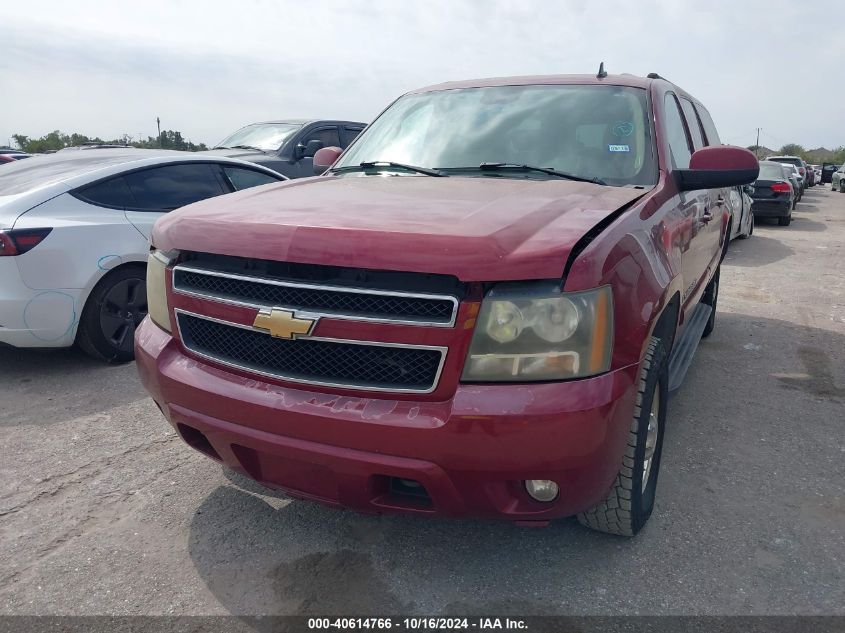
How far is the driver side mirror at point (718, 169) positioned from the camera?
298 centimetres

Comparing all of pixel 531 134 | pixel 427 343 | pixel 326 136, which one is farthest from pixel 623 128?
pixel 326 136

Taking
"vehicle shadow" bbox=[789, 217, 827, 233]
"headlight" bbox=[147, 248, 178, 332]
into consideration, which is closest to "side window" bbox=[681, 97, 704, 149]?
A: "headlight" bbox=[147, 248, 178, 332]

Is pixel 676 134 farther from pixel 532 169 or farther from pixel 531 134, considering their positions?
pixel 532 169

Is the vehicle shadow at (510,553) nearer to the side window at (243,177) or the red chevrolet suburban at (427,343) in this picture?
the red chevrolet suburban at (427,343)

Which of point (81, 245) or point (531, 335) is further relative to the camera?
point (81, 245)

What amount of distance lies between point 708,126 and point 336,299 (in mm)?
4299

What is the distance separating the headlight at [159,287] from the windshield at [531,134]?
132 centimetres

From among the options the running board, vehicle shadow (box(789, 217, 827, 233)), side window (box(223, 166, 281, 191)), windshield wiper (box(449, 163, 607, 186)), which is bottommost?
vehicle shadow (box(789, 217, 827, 233))

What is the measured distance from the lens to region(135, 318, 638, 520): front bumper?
6.30ft

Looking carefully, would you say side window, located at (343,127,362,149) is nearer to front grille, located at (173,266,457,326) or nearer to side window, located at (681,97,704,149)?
side window, located at (681,97,704,149)

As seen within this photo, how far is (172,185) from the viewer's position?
5309 millimetres

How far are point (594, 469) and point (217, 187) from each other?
4570 mm

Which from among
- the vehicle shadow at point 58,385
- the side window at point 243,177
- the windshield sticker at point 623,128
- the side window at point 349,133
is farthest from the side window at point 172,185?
the side window at point 349,133

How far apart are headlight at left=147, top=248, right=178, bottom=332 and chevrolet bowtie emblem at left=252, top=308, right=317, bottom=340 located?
0.59 m
